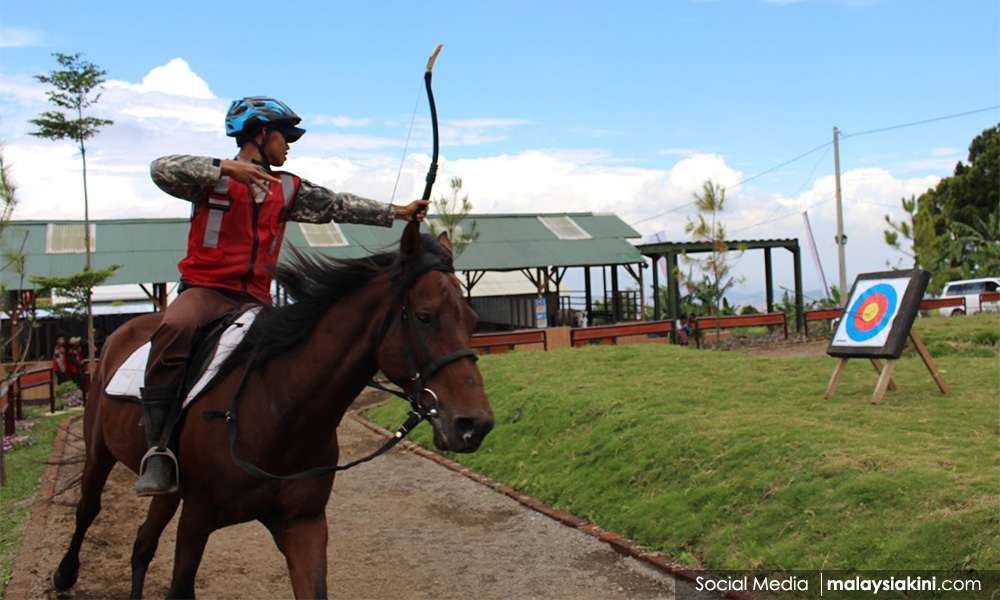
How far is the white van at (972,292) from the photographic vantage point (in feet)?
81.0

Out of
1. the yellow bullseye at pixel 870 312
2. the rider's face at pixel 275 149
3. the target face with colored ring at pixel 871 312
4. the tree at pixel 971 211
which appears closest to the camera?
the rider's face at pixel 275 149

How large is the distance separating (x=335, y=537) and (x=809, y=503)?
3.71m

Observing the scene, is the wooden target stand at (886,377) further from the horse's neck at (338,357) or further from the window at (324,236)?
the window at (324,236)

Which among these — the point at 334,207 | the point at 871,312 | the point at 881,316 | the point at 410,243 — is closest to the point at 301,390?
the point at 410,243

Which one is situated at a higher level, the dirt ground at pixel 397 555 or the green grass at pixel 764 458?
the green grass at pixel 764 458

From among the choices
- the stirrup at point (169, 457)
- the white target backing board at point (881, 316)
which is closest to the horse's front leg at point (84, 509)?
the stirrup at point (169, 457)

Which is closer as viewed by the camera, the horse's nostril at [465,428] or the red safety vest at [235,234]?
the horse's nostril at [465,428]

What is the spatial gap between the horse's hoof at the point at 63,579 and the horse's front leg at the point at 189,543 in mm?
2144

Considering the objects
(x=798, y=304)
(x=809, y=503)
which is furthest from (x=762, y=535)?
(x=798, y=304)

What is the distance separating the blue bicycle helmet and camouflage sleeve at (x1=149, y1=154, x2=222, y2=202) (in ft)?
1.88

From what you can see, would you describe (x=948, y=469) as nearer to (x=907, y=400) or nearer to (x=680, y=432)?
(x=680, y=432)

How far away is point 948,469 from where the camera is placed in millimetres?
5551

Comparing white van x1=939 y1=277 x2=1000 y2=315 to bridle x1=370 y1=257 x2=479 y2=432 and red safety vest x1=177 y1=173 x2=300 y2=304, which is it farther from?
bridle x1=370 y1=257 x2=479 y2=432

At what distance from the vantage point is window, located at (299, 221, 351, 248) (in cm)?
2562
